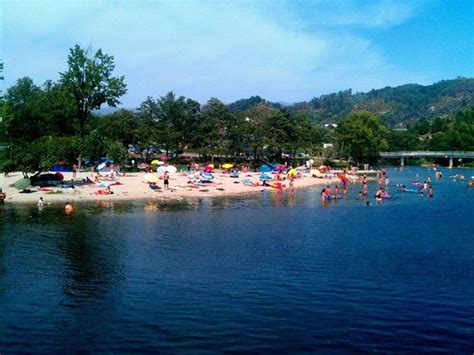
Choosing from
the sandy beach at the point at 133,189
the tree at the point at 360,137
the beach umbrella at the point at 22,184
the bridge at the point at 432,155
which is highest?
the tree at the point at 360,137

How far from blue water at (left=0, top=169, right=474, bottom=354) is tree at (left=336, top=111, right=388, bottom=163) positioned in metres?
94.2

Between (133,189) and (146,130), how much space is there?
41461mm

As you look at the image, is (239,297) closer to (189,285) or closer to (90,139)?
(189,285)

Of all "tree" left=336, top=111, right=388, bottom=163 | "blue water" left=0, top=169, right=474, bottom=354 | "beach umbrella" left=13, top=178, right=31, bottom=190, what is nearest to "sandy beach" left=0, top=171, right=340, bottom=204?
"beach umbrella" left=13, top=178, right=31, bottom=190

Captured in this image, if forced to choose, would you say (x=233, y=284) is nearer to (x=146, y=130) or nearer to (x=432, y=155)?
(x=146, y=130)

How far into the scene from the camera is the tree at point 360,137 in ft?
443

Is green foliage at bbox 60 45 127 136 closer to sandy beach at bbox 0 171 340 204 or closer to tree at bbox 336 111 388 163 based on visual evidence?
sandy beach at bbox 0 171 340 204

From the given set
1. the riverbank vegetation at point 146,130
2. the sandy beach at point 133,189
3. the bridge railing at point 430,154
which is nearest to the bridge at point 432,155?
the bridge railing at point 430,154

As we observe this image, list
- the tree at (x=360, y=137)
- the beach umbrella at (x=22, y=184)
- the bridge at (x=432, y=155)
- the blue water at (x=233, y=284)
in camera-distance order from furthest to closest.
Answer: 1. the bridge at (x=432, y=155)
2. the tree at (x=360, y=137)
3. the beach umbrella at (x=22, y=184)
4. the blue water at (x=233, y=284)

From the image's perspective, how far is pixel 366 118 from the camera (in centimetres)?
14400

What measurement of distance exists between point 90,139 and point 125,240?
4293cm

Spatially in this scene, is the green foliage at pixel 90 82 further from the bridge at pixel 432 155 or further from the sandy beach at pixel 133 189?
the bridge at pixel 432 155

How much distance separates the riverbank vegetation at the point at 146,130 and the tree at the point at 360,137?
0.90ft

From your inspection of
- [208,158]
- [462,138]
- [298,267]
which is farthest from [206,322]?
[462,138]
